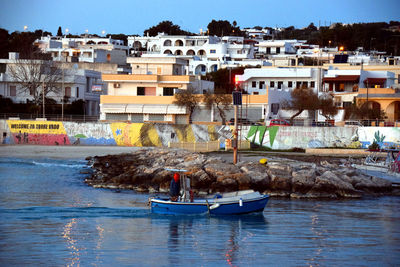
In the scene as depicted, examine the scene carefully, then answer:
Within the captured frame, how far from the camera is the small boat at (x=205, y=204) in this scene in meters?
32.6

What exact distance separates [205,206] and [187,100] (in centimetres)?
4468

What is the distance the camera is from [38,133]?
74.1m

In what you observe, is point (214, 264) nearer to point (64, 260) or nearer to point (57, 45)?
point (64, 260)

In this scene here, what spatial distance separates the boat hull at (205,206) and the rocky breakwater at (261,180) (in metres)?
7.66

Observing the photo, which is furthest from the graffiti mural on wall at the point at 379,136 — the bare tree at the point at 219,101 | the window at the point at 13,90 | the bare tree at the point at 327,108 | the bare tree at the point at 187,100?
the window at the point at 13,90

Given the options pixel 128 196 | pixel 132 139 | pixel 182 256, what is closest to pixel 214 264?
pixel 182 256

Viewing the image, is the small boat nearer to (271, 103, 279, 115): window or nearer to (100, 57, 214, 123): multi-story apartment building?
(100, 57, 214, 123): multi-story apartment building

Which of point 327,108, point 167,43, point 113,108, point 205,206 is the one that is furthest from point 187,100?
point 167,43

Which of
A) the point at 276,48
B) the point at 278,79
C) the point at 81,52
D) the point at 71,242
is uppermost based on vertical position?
the point at 276,48

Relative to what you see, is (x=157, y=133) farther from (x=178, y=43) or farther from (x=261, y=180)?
(x=178, y=43)

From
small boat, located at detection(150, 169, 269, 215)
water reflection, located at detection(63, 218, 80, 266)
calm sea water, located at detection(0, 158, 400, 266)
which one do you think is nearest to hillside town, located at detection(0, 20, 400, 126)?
calm sea water, located at detection(0, 158, 400, 266)

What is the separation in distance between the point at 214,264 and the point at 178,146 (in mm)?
42676

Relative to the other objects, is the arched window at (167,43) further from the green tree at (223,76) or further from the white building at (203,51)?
the green tree at (223,76)

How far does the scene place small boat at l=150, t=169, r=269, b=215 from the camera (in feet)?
107
